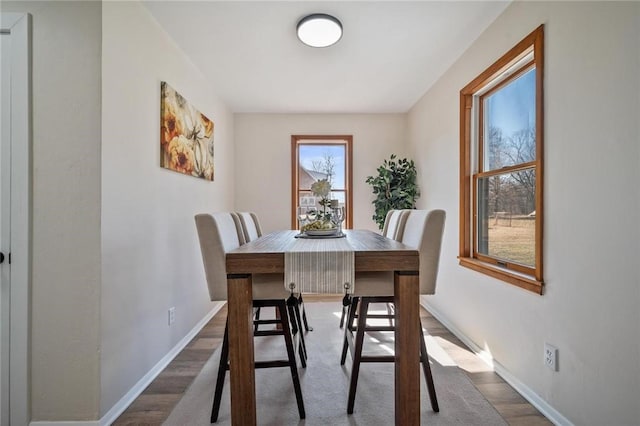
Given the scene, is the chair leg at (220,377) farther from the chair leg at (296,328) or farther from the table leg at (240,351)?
the chair leg at (296,328)

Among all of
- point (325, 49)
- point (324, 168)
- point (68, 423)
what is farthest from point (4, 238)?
point (324, 168)

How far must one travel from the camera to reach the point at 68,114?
1598mm

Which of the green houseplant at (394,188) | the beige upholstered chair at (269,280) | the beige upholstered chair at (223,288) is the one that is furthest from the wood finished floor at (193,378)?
the green houseplant at (394,188)

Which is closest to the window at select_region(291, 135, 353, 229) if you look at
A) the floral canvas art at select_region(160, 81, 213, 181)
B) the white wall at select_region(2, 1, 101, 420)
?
the floral canvas art at select_region(160, 81, 213, 181)

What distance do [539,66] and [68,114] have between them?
2561mm

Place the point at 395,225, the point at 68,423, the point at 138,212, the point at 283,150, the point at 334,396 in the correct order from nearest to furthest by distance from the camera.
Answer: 1. the point at 68,423
2. the point at 334,396
3. the point at 138,212
4. the point at 395,225
5. the point at 283,150

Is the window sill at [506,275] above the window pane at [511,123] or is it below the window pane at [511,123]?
below

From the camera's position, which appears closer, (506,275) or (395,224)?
(506,275)

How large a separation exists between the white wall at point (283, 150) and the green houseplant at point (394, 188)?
34cm

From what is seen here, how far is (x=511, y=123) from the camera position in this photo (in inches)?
86.8

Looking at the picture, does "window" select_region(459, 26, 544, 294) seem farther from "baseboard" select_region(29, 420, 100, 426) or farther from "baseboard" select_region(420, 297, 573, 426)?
"baseboard" select_region(29, 420, 100, 426)

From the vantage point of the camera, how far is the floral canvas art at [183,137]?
2.33 m

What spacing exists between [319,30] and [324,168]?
2.40 meters

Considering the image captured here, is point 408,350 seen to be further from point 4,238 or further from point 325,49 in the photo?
point 325,49
